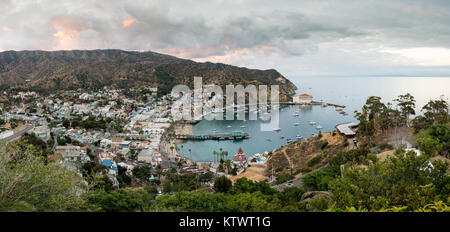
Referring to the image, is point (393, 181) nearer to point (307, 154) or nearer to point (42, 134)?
point (307, 154)

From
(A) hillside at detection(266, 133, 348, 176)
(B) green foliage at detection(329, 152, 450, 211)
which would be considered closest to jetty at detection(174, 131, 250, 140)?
(A) hillside at detection(266, 133, 348, 176)

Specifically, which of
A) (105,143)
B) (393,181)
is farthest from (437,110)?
(105,143)

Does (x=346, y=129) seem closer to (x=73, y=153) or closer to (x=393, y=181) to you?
(x=393, y=181)

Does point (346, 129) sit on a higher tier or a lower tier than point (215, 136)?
higher

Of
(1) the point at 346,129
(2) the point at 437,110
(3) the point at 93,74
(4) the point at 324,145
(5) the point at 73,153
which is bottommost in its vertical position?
(5) the point at 73,153

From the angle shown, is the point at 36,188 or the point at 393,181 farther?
the point at 393,181

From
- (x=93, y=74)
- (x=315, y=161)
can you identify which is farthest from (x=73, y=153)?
(x=93, y=74)

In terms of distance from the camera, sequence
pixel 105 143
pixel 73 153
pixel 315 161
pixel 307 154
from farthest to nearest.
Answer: pixel 105 143 < pixel 73 153 < pixel 307 154 < pixel 315 161

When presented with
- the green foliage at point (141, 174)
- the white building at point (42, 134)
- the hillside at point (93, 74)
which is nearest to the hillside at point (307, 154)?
the green foliage at point (141, 174)

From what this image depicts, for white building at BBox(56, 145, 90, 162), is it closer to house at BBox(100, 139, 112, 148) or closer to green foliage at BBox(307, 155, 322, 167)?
house at BBox(100, 139, 112, 148)

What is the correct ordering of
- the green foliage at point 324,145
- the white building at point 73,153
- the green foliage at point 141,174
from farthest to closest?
the white building at point 73,153 → the green foliage at point 324,145 → the green foliage at point 141,174

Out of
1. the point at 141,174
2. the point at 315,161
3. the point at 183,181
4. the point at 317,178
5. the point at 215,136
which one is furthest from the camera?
the point at 215,136

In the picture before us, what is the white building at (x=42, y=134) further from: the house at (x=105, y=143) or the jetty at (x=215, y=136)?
the jetty at (x=215, y=136)
